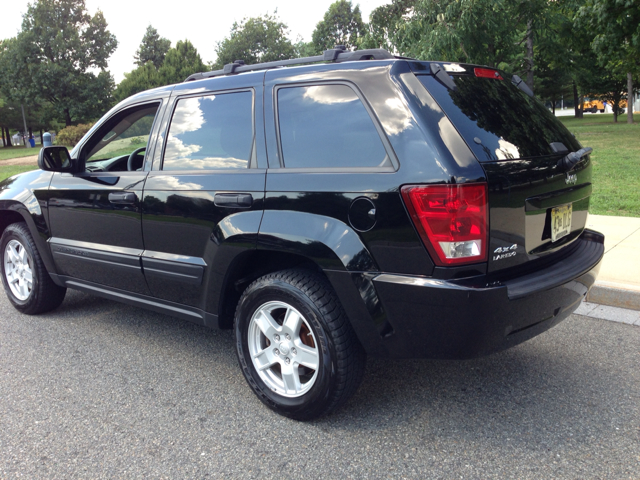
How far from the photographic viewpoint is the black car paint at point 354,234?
241cm

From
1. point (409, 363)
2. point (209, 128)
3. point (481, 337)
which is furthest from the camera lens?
point (409, 363)

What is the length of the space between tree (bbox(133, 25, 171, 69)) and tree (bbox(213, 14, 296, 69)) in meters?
10.3

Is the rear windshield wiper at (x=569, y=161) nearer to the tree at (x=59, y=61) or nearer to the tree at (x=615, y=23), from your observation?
the tree at (x=615, y=23)

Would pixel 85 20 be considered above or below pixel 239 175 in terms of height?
above

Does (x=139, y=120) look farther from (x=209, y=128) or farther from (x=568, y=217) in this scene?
(x=568, y=217)

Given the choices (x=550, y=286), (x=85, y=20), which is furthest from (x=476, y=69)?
(x=85, y=20)

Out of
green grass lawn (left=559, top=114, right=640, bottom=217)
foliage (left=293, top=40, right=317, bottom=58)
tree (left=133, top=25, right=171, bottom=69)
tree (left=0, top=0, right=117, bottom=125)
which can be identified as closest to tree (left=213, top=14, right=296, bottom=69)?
foliage (left=293, top=40, right=317, bottom=58)

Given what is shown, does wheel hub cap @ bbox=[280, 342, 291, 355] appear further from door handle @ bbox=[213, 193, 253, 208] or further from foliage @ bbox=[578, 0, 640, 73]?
foliage @ bbox=[578, 0, 640, 73]

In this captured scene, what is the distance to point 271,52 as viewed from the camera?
7112 cm

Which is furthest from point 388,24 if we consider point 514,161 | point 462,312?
point 462,312

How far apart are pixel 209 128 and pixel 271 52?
72.0m

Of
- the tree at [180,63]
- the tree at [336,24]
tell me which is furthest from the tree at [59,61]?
the tree at [336,24]

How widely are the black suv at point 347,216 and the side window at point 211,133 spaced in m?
0.01

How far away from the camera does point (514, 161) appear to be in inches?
103
